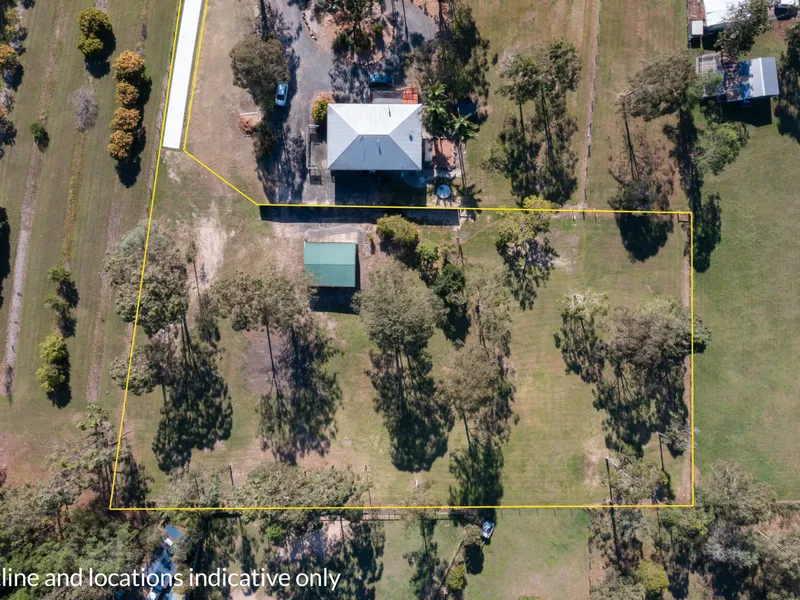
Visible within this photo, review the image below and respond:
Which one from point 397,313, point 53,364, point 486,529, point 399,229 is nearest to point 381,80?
point 399,229

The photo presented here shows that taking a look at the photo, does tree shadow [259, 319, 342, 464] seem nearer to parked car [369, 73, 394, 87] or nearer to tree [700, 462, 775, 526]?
parked car [369, 73, 394, 87]

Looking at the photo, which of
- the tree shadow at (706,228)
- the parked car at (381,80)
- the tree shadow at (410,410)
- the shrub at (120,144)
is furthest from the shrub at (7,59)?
the tree shadow at (706,228)

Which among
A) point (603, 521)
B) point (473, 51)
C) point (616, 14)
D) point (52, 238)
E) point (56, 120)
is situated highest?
point (616, 14)

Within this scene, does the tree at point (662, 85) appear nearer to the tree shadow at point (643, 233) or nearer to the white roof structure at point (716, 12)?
the white roof structure at point (716, 12)

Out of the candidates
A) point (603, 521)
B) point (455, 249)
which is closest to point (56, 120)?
point (455, 249)

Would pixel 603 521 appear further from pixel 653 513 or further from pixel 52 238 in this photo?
pixel 52 238

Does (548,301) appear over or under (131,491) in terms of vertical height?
over
